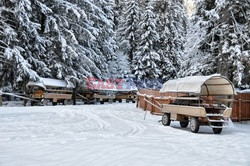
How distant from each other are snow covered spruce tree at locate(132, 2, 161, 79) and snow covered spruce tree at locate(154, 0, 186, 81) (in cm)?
259

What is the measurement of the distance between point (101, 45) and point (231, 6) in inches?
964

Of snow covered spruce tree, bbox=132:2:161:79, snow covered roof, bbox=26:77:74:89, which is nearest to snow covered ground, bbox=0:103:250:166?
snow covered roof, bbox=26:77:74:89

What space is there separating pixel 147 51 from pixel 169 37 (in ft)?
20.2

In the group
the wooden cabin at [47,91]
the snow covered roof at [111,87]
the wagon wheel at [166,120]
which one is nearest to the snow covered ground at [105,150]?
the wagon wheel at [166,120]

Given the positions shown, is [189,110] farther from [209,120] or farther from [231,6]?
[231,6]

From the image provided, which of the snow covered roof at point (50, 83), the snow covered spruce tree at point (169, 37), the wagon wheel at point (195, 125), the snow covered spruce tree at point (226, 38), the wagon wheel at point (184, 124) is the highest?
the snow covered spruce tree at point (169, 37)

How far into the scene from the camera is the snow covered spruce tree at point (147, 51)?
4666 centimetres

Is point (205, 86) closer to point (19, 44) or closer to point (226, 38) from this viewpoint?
point (226, 38)

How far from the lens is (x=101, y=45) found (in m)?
41.3

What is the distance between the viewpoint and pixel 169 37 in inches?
2023

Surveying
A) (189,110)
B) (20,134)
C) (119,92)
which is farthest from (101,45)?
(20,134)

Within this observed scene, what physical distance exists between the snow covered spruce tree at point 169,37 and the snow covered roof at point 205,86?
34.7 meters

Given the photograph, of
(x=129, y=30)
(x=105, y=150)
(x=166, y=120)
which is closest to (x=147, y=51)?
(x=129, y=30)

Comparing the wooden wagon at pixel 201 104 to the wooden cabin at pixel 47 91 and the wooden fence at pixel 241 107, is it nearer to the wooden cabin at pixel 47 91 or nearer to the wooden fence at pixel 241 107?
the wooden fence at pixel 241 107
